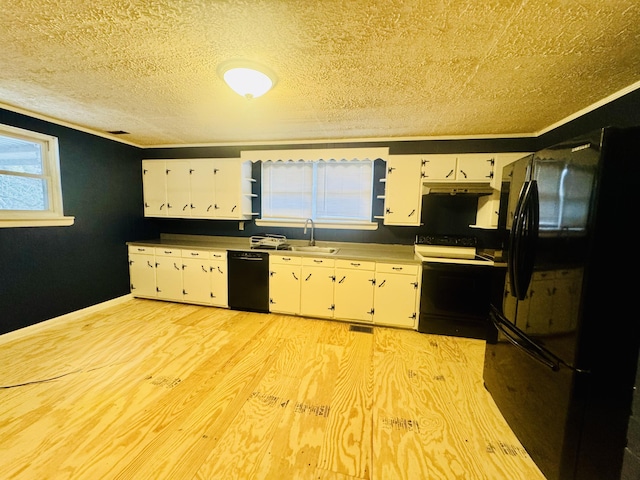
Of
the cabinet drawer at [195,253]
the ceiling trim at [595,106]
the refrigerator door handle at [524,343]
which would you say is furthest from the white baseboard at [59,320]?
the ceiling trim at [595,106]

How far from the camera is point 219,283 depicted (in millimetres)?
3688

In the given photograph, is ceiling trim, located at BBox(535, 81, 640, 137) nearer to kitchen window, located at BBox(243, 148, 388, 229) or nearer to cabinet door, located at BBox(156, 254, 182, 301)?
kitchen window, located at BBox(243, 148, 388, 229)

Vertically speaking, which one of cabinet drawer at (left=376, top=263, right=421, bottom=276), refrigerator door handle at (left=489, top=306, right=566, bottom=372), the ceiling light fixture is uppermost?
the ceiling light fixture

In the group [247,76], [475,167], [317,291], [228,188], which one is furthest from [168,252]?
[475,167]

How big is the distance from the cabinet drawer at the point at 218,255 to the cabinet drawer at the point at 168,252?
20.1 inches

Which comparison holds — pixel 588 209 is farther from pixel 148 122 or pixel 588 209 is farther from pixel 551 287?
pixel 148 122

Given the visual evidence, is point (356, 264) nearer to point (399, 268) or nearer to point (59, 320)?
point (399, 268)

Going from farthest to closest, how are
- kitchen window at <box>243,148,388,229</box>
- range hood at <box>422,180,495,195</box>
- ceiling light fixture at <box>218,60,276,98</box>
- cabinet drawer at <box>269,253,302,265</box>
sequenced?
kitchen window at <box>243,148,388,229</box> → cabinet drawer at <box>269,253,302,265</box> → range hood at <box>422,180,495,195</box> → ceiling light fixture at <box>218,60,276,98</box>

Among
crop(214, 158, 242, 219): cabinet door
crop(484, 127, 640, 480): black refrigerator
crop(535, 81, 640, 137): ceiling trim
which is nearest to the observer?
crop(484, 127, 640, 480): black refrigerator

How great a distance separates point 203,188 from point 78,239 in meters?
1.65

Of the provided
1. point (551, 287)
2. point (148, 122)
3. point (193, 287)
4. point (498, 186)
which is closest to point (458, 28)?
point (551, 287)

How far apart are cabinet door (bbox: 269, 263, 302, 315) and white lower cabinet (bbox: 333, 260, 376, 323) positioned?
54 centimetres

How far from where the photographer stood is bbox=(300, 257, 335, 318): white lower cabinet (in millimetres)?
3336

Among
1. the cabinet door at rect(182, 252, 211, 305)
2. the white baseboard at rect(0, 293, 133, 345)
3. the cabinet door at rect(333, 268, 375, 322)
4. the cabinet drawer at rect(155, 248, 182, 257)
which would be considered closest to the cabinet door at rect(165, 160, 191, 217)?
the cabinet drawer at rect(155, 248, 182, 257)
